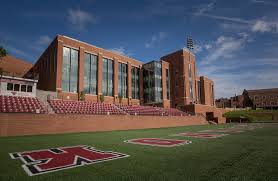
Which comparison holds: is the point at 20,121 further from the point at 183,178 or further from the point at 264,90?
the point at 264,90

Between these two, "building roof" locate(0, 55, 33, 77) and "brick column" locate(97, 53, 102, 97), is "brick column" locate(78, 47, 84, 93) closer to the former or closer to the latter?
"brick column" locate(97, 53, 102, 97)

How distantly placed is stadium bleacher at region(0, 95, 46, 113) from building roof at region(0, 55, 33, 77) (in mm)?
36081

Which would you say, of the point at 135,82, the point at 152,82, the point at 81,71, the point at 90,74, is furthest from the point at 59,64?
the point at 152,82

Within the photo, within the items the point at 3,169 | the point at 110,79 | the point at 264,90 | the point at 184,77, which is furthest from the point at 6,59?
the point at 264,90

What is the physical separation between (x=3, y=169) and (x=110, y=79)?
40.7m

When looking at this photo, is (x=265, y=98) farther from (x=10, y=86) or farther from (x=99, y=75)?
(x=10, y=86)

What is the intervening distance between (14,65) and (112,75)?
3251 cm

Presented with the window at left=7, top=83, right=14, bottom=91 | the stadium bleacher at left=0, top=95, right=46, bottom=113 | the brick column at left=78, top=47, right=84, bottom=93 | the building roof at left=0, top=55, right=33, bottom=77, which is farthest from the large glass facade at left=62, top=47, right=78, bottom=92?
the building roof at left=0, top=55, right=33, bottom=77

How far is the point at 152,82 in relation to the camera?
173ft

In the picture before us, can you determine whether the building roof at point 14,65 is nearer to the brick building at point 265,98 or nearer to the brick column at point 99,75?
the brick column at point 99,75

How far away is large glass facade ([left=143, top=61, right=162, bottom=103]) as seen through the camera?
172 ft

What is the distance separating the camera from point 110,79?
150 ft

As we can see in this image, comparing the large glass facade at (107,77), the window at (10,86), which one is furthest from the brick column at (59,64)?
the large glass facade at (107,77)

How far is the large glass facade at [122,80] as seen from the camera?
47.8 metres
